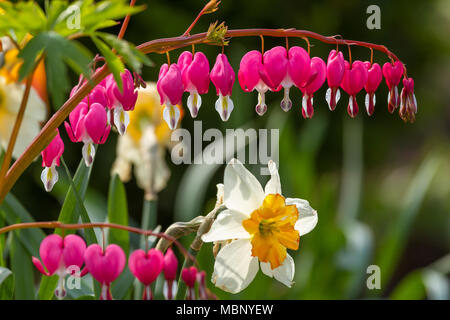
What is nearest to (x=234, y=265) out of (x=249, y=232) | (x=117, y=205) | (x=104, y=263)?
(x=249, y=232)

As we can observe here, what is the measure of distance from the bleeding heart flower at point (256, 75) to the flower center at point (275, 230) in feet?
0.41

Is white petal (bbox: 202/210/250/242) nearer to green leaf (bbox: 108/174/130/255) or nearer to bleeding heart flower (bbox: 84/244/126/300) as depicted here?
bleeding heart flower (bbox: 84/244/126/300)

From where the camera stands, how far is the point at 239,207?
2.72 feet

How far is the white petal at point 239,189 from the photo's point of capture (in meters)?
0.83

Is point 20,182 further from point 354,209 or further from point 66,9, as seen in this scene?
point 66,9

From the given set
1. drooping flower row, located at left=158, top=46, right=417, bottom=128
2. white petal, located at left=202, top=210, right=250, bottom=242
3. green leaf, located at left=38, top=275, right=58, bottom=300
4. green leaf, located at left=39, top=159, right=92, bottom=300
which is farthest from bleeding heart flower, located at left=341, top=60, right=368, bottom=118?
green leaf, located at left=38, top=275, right=58, bottom=300

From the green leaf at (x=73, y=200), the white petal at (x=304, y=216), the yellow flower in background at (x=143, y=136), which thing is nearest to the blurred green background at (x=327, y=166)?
the yellow flower in background at (x=143, y=136)

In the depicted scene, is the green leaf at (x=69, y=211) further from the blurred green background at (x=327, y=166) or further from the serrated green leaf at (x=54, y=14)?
the serrated green leaf at (x=54, y=14)

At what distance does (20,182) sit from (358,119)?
1694 mm

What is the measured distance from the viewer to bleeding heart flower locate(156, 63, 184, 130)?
0.76 m

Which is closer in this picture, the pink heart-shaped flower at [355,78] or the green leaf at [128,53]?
the green leaf at [128,53]

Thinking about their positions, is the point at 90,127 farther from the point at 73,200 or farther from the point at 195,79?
the point at 73,200

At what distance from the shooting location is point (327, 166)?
341 cm
